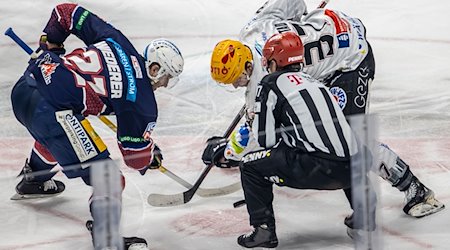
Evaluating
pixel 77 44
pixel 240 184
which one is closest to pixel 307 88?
pixel 240 184

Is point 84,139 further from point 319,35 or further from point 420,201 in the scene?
point 420,201

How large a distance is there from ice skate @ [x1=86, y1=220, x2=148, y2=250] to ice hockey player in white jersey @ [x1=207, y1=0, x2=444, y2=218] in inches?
21.6

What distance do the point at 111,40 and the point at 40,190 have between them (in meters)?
0.76

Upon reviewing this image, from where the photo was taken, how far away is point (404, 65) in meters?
5.76

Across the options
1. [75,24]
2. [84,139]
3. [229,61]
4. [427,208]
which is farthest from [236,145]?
[75,24]

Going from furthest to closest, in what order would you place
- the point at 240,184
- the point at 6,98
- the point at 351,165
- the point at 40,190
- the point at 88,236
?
the point at 6,98, the point at 240,184, the point at 40,190, the point at 88,236, the point at 351,165

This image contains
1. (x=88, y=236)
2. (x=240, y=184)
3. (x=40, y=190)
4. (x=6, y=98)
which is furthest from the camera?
(x=6, y=98)

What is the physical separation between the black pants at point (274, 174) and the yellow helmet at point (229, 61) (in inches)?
14.7

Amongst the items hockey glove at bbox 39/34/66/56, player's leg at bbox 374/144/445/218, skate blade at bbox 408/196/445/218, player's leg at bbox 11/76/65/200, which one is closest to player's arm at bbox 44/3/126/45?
hockey glove at bbox 39/34/66/56

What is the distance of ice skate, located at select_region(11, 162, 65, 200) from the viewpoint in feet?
Result: 9.80

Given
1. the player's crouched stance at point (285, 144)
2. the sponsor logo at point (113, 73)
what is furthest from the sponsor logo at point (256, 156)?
the sponsor logo at point (113, 73)

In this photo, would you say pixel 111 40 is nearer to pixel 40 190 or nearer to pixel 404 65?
pixel 40 190

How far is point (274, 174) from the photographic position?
3.44 meters

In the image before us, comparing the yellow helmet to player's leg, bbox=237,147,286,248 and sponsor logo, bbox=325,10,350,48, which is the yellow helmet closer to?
player's leg, bbox=237,147,286,248
